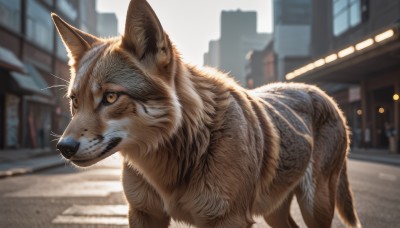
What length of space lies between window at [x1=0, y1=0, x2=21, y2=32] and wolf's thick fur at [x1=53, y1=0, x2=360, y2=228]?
25.3m

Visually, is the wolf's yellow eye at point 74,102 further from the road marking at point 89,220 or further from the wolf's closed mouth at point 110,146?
the road marking at point 89,220

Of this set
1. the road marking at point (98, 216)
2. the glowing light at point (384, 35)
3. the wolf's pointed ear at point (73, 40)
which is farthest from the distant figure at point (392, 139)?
the wolf's pointed ear at point (73, 40)

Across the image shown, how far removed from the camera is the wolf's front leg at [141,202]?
334 cm

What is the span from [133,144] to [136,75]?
42 cm

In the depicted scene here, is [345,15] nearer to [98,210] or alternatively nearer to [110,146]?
[98,210]

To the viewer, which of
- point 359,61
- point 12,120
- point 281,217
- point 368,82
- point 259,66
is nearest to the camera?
point 281,217

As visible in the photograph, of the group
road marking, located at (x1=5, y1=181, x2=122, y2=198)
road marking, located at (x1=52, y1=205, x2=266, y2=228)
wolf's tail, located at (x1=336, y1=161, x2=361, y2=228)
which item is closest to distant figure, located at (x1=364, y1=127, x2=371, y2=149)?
road marking, located at (x1=5, y1=181, x2=122, y2=198)

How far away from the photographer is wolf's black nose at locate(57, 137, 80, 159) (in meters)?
2.88

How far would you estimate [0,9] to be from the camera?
86.2ft

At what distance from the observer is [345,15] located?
4244 cm

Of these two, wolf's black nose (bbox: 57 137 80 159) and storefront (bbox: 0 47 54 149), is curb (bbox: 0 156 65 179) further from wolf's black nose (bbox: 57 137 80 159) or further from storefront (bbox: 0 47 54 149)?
wolf's black nose (bbox: 57 137 80 159)

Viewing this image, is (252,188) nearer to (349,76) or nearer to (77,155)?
(77,155)

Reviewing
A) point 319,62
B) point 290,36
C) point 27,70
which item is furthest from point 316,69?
point 290,36

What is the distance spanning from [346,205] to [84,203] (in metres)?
4.76
